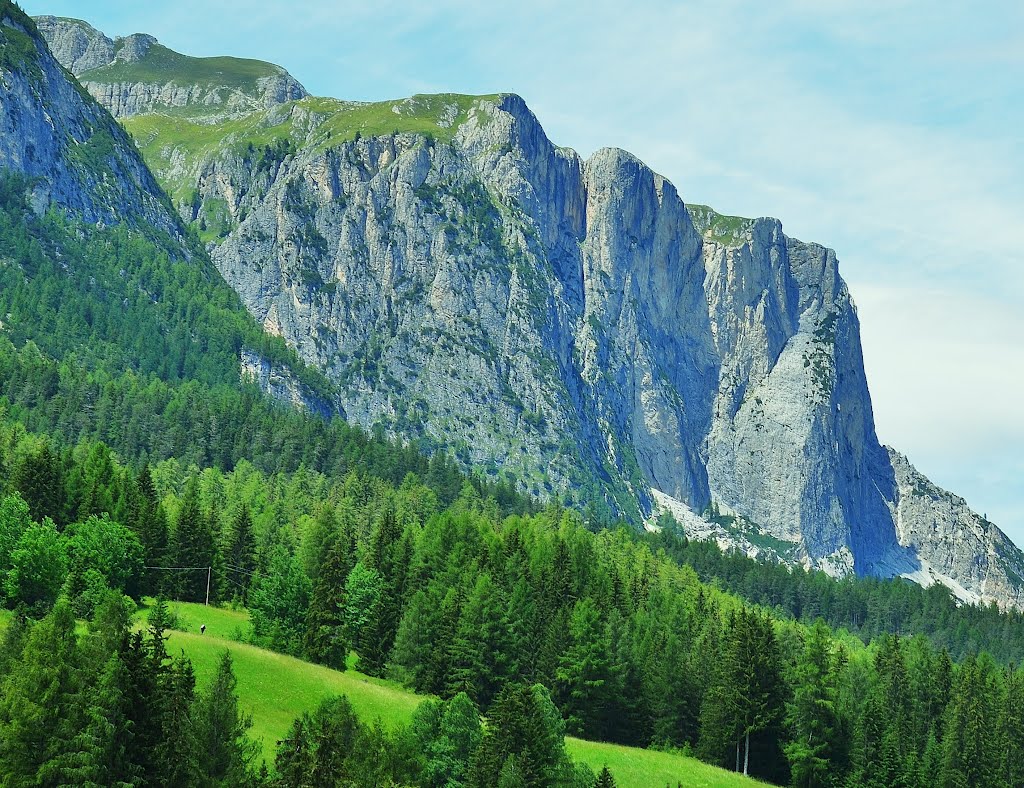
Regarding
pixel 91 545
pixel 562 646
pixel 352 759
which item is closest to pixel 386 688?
pixel 562 646

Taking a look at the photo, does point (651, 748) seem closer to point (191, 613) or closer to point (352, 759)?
point (191, 613)

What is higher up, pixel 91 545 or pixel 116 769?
pixel 91 545

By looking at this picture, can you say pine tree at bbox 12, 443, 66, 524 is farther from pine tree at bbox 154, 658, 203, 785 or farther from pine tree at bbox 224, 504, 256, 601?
pine tree at bbox 154, 658, 203, 785

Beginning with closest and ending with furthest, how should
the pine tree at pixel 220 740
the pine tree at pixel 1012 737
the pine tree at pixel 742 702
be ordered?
1. the pine tree at pixel 220 740
2. the pine tree at pixel 742 702
3. the pine tree at pixel 1012 737

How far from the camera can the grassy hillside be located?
283ft

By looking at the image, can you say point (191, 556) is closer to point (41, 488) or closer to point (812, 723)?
point (41, 488)

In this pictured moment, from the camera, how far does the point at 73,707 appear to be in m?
56.9

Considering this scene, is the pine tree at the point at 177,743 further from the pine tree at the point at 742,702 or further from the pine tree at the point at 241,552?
the pine tree at the point at 241,552

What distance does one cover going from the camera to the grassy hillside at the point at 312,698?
86312 mm

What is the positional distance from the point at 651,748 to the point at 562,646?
37.1 feet

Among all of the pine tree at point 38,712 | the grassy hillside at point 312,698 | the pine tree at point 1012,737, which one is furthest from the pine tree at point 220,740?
the pine tree at point 1012,737

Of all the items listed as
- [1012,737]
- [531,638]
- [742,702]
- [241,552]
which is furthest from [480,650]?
[1012,737]

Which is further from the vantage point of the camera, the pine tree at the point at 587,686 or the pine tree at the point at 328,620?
the pine tree at the point at 587,686

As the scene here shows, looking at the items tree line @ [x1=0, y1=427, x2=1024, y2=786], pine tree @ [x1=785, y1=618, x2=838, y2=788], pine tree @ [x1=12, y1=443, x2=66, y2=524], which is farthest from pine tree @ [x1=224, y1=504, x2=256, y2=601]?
pine tree @ [x1=785, y1=618, x2=838, y2=788]
